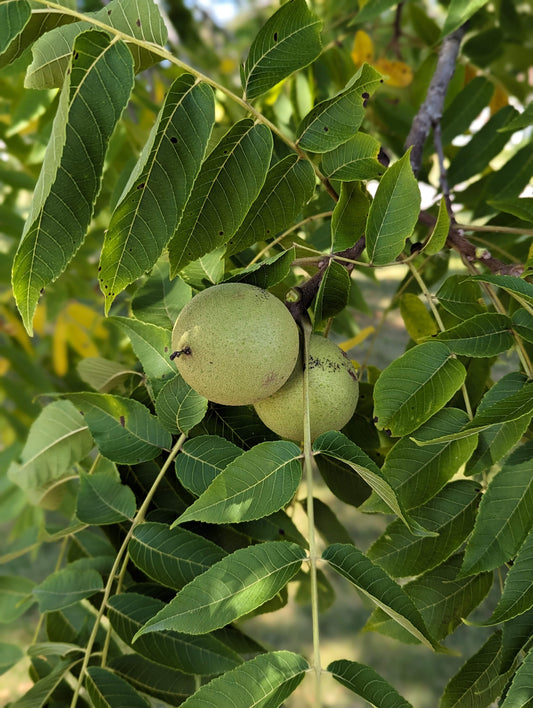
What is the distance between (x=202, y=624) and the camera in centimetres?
97

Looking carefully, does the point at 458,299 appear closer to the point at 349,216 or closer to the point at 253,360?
the point at 349,216

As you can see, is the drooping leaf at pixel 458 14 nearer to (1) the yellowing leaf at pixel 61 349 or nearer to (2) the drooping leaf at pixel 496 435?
(2) the drooping leaf at pixel 496 435

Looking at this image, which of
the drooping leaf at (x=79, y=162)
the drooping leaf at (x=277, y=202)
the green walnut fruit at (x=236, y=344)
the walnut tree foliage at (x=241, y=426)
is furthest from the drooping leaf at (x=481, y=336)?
the drooping leaf at (x=79, y=162)

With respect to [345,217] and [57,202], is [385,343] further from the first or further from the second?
[57,202]

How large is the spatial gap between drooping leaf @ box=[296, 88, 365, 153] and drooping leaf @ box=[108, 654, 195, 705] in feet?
3.55

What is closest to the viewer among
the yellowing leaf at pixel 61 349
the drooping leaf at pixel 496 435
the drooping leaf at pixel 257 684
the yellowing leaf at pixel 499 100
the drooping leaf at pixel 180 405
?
the drooping leaf at pixel 257 684

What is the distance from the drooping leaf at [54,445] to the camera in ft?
5.12

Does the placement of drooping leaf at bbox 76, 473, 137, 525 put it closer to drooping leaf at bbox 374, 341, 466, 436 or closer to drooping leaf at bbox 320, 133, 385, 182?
drooping leaf at bbox 374, 341, 466, 436

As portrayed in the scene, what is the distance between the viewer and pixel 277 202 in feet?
4.31

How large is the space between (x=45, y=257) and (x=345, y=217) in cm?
60

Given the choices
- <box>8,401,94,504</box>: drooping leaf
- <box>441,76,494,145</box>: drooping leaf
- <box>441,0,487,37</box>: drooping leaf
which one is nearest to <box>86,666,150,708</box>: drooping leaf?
<box>8,401,94,504</box>: drooping leaf

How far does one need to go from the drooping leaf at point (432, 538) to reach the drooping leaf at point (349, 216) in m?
0.52

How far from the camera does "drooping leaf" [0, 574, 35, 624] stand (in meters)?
1.73

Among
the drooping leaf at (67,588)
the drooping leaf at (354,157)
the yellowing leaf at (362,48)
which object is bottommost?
the drooping leaf at (67,588)
